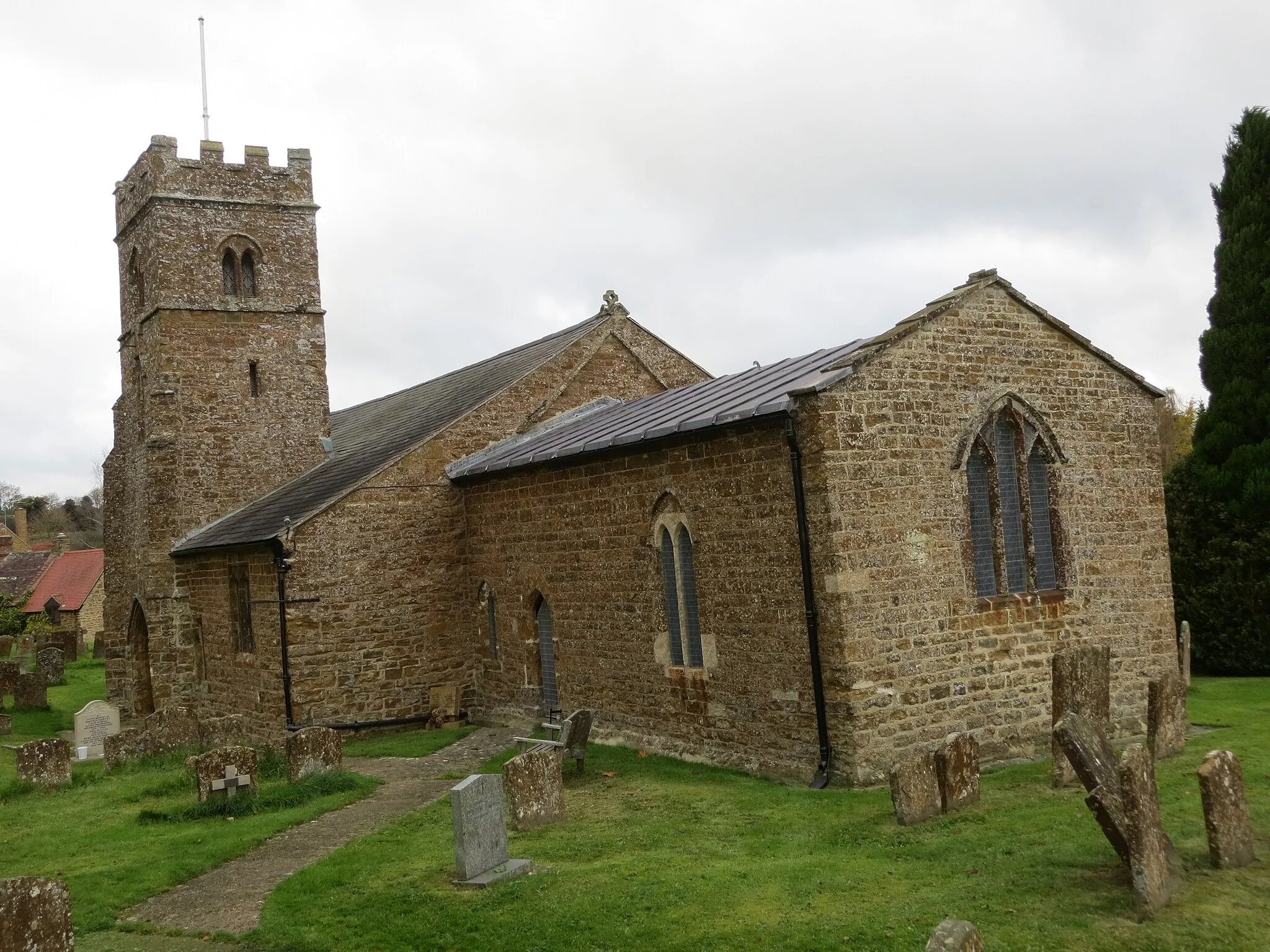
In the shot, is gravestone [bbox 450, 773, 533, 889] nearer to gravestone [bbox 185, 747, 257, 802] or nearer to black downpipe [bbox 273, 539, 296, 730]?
gravestone [bbox 185, 747, 257, 802]

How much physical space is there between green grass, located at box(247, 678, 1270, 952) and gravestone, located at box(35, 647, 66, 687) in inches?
1035

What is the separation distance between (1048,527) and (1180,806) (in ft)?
16.3

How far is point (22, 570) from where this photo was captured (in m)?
53.9

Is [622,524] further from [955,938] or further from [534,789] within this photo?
[955,938]

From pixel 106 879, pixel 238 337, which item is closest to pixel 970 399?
pixel 106 879

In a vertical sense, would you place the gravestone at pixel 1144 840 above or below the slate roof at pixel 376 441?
below

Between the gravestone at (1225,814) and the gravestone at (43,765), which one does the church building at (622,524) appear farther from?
the gravestone at (1225,814)

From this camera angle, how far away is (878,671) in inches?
507

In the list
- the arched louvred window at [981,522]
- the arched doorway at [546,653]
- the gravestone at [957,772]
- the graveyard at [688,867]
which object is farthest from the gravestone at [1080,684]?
the arched doorway at [546,653]

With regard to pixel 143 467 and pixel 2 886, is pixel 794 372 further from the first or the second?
pixel 143 467

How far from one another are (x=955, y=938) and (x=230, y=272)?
21.6 meters

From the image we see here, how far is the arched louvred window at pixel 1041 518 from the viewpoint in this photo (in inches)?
579

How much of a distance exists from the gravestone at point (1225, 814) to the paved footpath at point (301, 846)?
305 inches

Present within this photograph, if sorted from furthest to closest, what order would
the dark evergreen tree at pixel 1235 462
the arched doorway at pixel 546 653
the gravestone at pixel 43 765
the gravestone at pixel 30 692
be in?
the gravestone at pixel 30 692 < the dark evergreen tree at pixel 1235 462 < the arched doorway at pixel 546 653 < the gravestone at pixel 43 765
